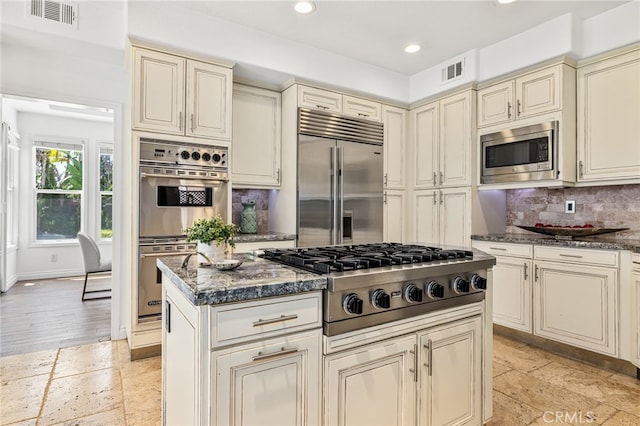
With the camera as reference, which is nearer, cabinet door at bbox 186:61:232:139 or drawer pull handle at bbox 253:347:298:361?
drawer pull handle at bbox 253:347:298:361

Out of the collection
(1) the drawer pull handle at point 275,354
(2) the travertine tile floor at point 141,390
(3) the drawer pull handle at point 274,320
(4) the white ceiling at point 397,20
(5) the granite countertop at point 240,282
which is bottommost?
(2) the travertine tile floor at point 141,390

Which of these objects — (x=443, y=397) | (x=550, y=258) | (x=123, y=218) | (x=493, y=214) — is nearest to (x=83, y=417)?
(x=123, y=218)

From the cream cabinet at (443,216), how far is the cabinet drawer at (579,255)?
0.73 metres

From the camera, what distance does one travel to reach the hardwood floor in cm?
311

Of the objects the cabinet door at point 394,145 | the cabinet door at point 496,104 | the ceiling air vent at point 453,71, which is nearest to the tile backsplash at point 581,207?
the cabinet door at point 496,104

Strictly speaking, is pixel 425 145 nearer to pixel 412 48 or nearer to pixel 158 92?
pixel 412 48

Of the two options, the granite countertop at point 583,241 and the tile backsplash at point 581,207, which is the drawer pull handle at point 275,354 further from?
the tile backsplash at point 581,207

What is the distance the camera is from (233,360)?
45.3 inches

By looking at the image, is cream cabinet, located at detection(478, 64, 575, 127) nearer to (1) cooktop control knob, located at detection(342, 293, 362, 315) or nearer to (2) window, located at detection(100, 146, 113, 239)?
(1) cooktop control knob, located at detection(342, 293, 362, 315)

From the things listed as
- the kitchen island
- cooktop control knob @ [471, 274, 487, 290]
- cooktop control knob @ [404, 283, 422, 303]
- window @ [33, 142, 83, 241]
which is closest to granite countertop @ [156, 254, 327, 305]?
the kitchen island

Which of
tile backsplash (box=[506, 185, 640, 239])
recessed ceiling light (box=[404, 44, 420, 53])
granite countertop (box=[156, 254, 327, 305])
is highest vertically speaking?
recessed ceiling light (box=[404, 44, 420, 53])

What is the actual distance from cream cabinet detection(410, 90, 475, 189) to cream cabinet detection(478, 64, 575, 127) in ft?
0.51

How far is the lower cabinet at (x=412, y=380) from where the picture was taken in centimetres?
135

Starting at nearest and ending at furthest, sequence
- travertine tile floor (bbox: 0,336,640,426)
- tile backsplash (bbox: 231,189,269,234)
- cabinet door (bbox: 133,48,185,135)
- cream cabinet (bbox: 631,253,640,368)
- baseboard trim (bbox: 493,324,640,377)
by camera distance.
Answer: travertine tile floor (bbox: 0,336,640,426) < cream cabinet (bbox: 631,253,640,368) < baseboard trim (bbox: 493,324,640,377) < cabinet door (bbox: 133,48,185,135) < tile backsplash (bbox: 231,189,269,234)
